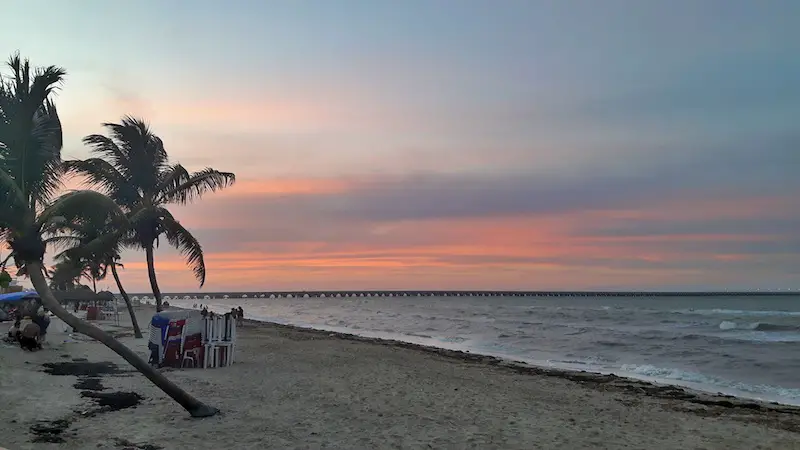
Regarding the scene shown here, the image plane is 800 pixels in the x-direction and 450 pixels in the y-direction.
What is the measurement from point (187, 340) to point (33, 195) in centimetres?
610

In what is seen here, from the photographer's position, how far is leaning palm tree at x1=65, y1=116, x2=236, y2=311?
54.7ft

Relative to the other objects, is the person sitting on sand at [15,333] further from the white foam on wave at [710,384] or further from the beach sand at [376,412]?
the white foam on wave at [710,384]

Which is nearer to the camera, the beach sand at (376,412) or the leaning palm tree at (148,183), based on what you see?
the beach sand at (376,412)

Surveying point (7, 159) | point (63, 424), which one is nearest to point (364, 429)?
point (63, 424)

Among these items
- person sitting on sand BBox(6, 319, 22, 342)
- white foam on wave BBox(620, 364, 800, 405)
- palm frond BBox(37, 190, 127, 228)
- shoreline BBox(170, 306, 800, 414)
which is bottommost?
white foam on wave BBox(620, 364, 800, 405)

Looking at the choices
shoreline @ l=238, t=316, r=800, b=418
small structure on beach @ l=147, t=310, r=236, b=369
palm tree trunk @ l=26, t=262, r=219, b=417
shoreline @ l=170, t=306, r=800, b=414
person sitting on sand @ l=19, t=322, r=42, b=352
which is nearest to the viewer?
palm tree trunk @ l=26, t=262, r=219, b=417

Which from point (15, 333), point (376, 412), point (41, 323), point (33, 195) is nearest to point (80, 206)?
point (33, 195)

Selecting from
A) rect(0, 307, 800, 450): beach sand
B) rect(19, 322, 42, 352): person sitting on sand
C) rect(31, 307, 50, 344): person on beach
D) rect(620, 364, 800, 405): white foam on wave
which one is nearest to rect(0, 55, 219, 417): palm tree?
rect(0, 307, 800, 450): beach sand

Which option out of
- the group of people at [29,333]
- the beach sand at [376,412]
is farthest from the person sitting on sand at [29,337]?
the beach sand at [376,412]

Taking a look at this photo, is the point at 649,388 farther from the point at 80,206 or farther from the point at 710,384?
the point at 80,206

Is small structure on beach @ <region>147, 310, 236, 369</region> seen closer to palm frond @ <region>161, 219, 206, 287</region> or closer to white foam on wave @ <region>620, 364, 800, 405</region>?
palm frond @ <region>161, 219, 206, 287</region>

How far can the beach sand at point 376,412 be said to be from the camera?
288 inches

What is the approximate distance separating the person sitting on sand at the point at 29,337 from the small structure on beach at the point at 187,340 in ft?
11.2

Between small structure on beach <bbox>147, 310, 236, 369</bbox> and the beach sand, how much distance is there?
583mm
